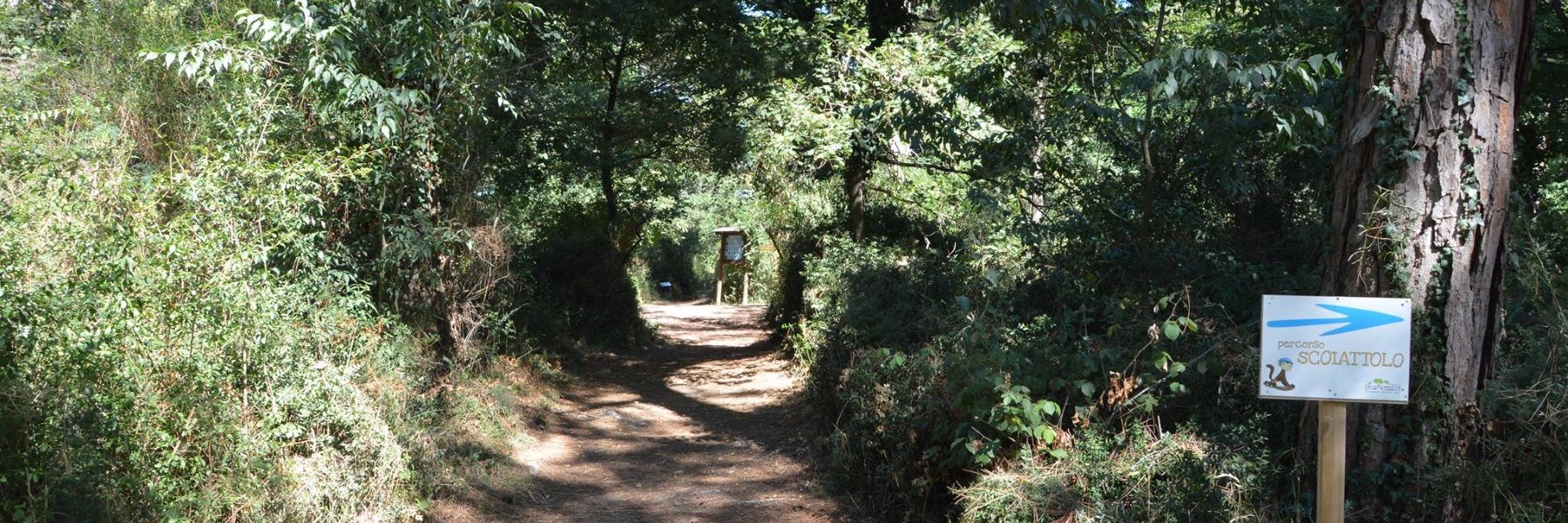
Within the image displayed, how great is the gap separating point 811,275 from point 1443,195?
30.4 feet

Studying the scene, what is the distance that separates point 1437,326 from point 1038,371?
217 centimetres

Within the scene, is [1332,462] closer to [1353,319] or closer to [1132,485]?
[1353,319]

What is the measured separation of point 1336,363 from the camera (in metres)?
4.13

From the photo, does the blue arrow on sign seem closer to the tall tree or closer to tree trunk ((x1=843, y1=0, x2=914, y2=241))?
tree trunk ((x1=843, y1=0, x2=914, y2=241))

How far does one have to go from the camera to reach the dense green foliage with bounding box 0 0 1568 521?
4.86 metres

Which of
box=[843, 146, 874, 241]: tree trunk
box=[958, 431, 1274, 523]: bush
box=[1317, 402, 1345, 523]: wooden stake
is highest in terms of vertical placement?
box=[843, 146, 874, 241]: tree trunk

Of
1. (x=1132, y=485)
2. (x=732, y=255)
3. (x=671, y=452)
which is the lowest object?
(x=671, y=452)

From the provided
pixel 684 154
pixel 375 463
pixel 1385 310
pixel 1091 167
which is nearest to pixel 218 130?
pixel 375 463

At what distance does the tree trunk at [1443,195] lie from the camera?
4.65m

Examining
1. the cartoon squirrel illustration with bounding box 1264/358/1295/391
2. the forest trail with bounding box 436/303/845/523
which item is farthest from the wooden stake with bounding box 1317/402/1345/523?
the forest trail with bounding box 436/303/845/523

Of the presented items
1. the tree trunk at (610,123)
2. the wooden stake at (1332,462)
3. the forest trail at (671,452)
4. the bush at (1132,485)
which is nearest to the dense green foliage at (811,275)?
the bush at (1132,485)

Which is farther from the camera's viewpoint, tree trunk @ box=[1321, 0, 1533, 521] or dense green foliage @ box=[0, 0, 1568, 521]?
dense green foliage @ box=[0, 0, 1568, 521]

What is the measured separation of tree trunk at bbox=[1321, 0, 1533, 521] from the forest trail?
162 inches

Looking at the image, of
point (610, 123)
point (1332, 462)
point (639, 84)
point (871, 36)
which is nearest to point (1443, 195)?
point (1332, 462)
